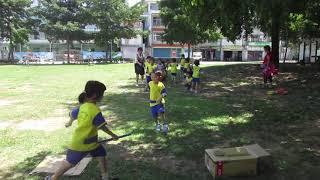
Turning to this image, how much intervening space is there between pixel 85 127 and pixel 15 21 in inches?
2066

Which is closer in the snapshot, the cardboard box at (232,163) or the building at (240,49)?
the cardboard box at (232,163)

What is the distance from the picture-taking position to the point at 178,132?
8.82 m

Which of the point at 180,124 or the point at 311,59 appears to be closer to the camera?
the point at 180,124

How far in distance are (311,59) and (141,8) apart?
25769 millimetres

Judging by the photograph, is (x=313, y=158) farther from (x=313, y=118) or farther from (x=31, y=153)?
(x=31, y=153)

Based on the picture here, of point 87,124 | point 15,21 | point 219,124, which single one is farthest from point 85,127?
point 15,21

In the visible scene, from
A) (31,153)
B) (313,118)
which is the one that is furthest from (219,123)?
(31,153)

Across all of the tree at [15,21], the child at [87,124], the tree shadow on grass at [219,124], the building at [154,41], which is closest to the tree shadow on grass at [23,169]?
the child at [87,124]

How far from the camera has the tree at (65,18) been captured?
51.1 meters

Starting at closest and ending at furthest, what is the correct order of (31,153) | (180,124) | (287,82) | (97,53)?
(31,153) → (180,124) → (287,82) → (97,53)

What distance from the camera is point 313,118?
1011 centimetres

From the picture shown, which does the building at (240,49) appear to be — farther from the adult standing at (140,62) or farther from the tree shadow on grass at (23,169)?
the tree shadow on grass at (23,169)

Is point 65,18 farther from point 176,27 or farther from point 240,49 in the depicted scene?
point 240,49

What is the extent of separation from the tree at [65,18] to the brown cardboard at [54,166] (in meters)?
45.2
